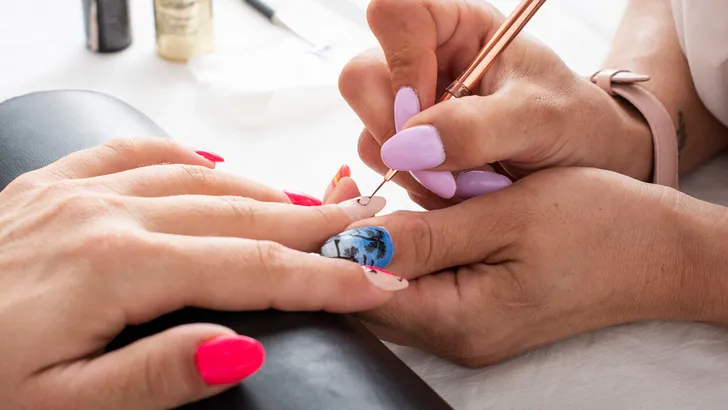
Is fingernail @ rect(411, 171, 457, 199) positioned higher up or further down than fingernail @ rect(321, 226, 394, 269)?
higher up

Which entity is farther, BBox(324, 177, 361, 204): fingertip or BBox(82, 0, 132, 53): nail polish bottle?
BBox(82, 0, 132, 53): nail polish bottle

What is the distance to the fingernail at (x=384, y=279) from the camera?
0.57 metres

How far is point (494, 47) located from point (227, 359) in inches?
13.9

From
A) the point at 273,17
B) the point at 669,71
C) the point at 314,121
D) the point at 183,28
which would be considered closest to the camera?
the point at 669,71

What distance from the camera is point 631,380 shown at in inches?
23.9

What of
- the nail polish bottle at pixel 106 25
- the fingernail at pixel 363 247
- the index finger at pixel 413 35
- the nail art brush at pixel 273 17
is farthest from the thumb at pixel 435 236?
the nail polish bottle at pixel 106 25

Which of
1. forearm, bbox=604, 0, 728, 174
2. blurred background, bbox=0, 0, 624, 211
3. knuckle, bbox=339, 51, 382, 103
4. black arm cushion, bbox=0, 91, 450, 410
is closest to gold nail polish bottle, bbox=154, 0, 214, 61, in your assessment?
blurred background, bbox=0, 0, 624, 211

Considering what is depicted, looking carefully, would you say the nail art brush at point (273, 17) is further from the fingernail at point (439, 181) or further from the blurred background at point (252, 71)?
the fingernail at point (439, 181)

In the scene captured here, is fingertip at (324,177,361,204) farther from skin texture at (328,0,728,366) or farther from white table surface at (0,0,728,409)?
white table surface at (0,0,728,409)

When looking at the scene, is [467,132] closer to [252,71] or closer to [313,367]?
[313,367]

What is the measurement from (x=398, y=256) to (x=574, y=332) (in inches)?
6.6

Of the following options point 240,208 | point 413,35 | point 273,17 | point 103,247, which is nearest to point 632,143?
point 413,35

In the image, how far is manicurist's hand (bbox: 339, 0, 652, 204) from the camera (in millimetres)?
599

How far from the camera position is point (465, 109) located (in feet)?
1.95
